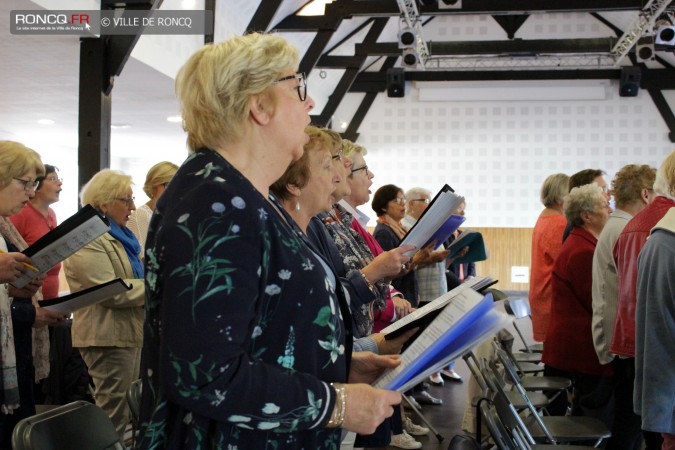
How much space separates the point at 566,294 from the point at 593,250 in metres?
0.27

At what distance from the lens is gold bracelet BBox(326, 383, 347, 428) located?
44.3 inches

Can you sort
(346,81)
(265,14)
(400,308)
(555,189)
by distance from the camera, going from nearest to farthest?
(400,308) → (555,189) → (265,14) → (346,81)

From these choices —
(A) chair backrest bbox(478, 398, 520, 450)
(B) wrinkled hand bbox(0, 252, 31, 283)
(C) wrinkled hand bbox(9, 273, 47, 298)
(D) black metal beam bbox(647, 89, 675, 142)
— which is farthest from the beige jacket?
(D) black metal beam bbox(647, 89, 675, 142)

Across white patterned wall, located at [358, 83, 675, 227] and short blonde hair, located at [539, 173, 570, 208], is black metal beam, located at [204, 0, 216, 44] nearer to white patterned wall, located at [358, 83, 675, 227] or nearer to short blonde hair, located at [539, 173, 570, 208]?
short blonde hair, located at [539, 173, 570, 208]

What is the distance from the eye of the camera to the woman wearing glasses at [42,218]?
4230 mm

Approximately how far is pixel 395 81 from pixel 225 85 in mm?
13467

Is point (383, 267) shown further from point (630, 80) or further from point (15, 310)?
point (630, 80)

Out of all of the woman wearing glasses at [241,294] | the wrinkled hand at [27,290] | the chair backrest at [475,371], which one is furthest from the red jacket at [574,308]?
the woman wearing glasses at [241,294]

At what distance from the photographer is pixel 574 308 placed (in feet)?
12.1

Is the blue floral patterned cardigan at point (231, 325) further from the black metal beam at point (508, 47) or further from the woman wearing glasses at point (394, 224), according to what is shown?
the black metal beam at point (508, 47)

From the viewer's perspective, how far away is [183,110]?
1.27 meters

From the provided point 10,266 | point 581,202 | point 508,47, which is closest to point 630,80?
point 508,47

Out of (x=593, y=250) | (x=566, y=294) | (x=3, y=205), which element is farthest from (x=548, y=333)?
(x=3, y=205)

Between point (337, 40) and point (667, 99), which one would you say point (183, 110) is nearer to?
point (337, 40)
